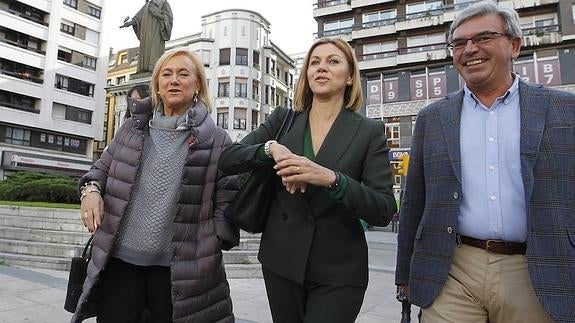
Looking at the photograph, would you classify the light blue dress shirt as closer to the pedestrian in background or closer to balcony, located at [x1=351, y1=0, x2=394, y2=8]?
the pedestrian in background

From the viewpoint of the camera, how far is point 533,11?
28.9m

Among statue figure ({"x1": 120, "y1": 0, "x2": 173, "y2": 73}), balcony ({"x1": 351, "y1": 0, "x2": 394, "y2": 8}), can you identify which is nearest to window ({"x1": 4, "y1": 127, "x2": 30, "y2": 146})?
balcony ({"x1": 351, "y1": 0, "x2": 394, "y2": 8})

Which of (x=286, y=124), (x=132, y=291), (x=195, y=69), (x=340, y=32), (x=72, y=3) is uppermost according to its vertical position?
(x=72, y=3)

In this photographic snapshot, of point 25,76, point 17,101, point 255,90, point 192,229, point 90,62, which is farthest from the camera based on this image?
point 255,90

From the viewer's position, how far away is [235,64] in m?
41.8

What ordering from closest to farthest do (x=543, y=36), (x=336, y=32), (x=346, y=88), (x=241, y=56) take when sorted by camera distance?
1. (x=346, y=88)
2. (x=543, y=36)
3. (x=336, y=32)
4. (x=241, y=56)

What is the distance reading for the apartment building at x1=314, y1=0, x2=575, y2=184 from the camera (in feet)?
90.2

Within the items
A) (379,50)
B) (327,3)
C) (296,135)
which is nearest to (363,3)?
(327,3)

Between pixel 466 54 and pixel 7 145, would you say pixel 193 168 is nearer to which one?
pixel 466 54

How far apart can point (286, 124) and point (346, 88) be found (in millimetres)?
358

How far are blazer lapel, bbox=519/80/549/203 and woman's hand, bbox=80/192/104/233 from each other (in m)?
2.09

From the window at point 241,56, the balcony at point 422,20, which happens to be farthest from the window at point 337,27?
the window at point 241,56

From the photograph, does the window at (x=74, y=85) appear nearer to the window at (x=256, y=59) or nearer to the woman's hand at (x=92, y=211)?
the window at (x=256, y=59)

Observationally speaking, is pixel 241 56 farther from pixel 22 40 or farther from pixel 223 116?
pixel 22 40
